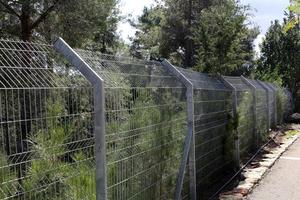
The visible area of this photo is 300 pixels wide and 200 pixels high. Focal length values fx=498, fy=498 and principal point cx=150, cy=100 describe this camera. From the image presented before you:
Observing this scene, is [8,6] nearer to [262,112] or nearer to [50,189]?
[262,112]

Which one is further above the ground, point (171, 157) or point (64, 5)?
point (64, 5)

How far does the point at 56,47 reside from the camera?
436 centimetres

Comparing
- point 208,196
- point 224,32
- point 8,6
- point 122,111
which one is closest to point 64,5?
point 8,6

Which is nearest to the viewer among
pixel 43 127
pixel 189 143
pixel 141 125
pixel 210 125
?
pixel 43 127

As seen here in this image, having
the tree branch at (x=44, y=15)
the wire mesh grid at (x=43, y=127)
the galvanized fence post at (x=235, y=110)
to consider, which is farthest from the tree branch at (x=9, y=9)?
the wire mesh grid at (x=43, y=127)

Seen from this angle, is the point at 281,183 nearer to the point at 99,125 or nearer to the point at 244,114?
the point at 244,114

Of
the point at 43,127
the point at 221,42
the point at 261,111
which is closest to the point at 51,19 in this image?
the point at 221,42

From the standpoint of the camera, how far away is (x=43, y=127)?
3807 mm

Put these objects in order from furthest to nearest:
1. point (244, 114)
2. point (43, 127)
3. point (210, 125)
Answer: point (244, 114), point (210, 125), point (43, 127)

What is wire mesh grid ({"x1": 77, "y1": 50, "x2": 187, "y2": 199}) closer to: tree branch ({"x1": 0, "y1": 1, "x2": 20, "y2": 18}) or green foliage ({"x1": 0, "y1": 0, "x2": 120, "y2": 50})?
green foliage ({"x1": 0, "y1": 0, "x2": 120, "y2": 50})

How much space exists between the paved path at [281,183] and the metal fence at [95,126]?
1.41m

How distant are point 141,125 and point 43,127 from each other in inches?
75.0

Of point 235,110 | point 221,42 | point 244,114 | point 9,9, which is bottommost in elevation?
point 244,114

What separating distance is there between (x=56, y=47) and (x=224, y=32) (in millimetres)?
10595
